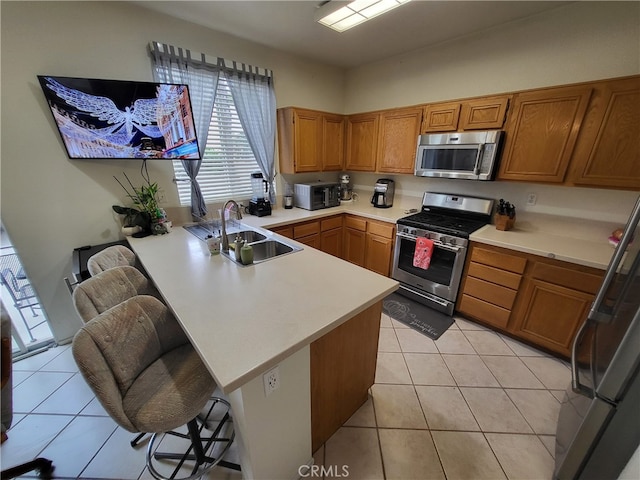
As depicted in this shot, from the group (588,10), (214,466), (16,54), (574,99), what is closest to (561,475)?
(214,466)

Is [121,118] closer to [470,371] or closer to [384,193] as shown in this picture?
[384,193]

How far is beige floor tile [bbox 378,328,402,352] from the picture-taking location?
7.07 ft

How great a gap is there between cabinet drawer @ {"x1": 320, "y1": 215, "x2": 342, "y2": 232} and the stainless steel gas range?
81cm

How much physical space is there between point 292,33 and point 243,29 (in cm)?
48

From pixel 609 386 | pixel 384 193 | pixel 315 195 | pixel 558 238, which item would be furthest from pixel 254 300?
pixel 558 238

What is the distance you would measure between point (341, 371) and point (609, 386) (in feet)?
3.68

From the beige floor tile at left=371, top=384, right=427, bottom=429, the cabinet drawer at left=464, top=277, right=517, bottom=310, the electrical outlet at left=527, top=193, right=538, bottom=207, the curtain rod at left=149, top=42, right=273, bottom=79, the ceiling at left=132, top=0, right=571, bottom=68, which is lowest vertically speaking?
the beige floor tile at left=371, top=384, right=427, bottom=429

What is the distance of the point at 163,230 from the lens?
2.27 metres

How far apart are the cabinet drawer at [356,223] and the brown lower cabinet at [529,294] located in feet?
4.04

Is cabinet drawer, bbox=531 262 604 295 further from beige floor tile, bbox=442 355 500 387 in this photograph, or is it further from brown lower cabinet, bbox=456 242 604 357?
beige floor tile, bbox=442 355 500 387

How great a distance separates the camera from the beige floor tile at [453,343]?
2.15 meters

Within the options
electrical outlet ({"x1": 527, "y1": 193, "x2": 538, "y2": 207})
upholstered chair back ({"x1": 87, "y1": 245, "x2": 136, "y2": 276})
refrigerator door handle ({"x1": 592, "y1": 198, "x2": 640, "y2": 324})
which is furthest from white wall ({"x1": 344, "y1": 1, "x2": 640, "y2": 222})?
upholstered chair back ({"x1": 87, "y1": 245, "x2": 136, "y2": 276})

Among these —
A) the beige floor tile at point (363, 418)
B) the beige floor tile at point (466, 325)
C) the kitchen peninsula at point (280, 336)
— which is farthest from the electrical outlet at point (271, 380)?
the beige floor tile at point (466, 325)

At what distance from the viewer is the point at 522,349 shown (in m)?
2.18
